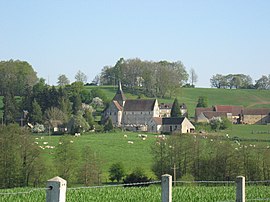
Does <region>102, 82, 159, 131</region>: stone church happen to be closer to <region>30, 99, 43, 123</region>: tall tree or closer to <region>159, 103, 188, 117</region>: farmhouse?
<region>159, 103, 188, 117</region>: farmhouse

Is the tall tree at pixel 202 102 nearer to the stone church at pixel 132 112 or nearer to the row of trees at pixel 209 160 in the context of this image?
the stone church at pixel 132 112

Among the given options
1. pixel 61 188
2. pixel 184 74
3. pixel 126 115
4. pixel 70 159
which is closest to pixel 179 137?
pixel 70 159

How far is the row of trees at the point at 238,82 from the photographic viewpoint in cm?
16612

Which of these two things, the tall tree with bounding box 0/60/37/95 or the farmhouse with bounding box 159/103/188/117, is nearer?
the farmhouse with bounding box 159/103/188/117

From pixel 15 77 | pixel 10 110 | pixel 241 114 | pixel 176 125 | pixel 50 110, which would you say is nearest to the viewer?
pixel 176 125

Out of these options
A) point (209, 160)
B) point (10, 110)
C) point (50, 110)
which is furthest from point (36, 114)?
point (209, 160)

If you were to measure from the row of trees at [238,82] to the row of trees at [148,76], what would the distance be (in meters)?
21.7

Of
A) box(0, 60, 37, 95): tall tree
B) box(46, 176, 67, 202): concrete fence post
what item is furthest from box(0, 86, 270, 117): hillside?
box(46, 176, 67, 202): concrete fence post

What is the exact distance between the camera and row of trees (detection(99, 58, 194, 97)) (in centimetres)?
13512

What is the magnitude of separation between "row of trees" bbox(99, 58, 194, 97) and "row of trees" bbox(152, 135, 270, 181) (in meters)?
87.2

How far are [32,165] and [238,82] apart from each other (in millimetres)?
134447

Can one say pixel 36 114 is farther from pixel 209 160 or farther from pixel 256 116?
pixel 209 160

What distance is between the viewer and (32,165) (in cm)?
4075

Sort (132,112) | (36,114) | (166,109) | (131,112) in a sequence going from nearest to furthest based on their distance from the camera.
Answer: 1. (36,114)
2. (132,112)
3. (131,112)
4. (166,109)
